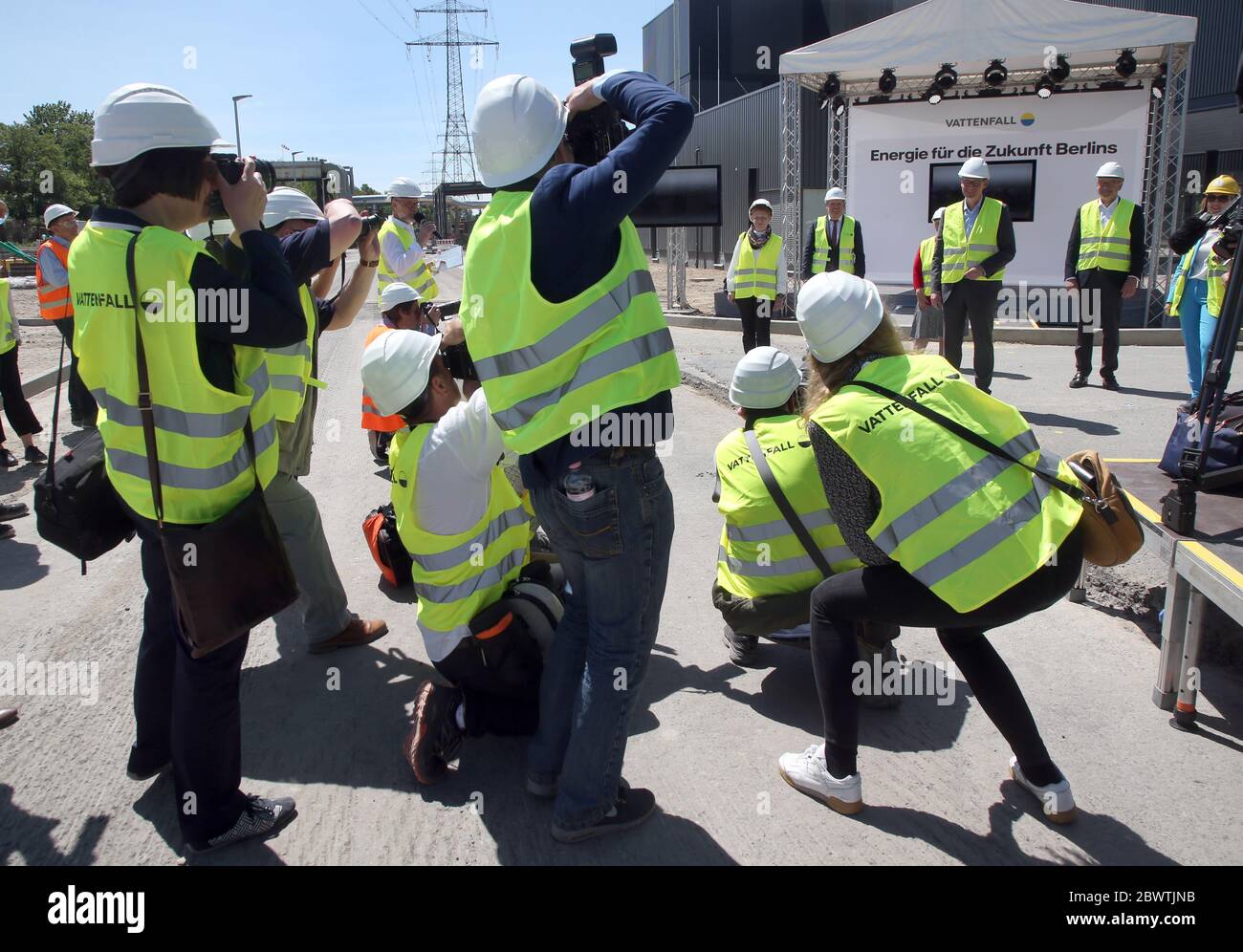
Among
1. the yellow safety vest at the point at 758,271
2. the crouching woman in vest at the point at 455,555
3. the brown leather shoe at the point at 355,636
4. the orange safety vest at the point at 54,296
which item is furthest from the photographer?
the yellow safety vest at the point at 758,271

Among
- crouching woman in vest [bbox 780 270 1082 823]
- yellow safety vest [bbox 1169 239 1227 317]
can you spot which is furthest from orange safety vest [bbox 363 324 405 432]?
yellow safety vest [bbox 1169 239 1227 317]

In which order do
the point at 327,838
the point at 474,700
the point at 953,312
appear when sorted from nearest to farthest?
the point at 327,838
the point at 474,700
the point at 953,312

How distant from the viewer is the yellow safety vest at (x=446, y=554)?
116 inches

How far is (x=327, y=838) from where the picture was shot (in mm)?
2623

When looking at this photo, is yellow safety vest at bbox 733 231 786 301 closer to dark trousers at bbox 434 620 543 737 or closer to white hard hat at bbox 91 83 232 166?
dark trousers at bbox 434 620 543 737

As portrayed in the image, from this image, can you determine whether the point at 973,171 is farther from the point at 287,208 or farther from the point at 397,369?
the point at 397,369

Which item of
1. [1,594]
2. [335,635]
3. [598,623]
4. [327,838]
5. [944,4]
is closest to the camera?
[598,623]

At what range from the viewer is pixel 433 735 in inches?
110

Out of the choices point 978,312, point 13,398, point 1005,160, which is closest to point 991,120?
point 1005,160

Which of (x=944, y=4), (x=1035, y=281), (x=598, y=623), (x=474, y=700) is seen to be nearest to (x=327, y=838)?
(x=474, y=700)

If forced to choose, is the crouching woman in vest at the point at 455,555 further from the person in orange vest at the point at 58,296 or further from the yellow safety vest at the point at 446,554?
the person in orange vest at the point at 58,296

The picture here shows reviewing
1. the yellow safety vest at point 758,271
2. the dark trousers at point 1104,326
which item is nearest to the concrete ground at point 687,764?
the dark trousers at point 1104,326
